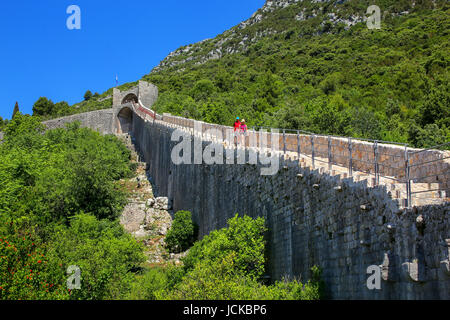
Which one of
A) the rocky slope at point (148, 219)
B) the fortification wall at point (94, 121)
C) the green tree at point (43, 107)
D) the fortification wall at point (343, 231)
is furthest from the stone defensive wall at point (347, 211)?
the green tree at point (43, 107)

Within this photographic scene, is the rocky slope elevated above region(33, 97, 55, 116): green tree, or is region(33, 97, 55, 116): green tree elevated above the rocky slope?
region(33, 97, 55, 116): green tree

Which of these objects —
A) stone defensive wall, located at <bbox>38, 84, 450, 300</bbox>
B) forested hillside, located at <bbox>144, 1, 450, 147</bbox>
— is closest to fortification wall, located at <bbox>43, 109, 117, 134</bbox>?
forested hillside, located at <bbox>144, 1, 450, 147</bbox>

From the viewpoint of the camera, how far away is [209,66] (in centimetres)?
10906

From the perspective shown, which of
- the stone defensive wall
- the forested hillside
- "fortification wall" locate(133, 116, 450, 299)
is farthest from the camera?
the forested hillside

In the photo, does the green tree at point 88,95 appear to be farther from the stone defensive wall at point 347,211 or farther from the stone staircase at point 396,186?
the stone staircase at point 396,186

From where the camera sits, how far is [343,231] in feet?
Result: 35.0

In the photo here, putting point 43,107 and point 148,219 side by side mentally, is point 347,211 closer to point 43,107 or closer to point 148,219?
point 148,219

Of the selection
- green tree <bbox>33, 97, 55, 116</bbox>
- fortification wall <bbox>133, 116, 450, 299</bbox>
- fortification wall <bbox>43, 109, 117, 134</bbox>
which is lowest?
fortification wall <bbox>133, 116, 450, 299</bbox>

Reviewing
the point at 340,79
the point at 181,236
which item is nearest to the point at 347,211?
the point at 181,236

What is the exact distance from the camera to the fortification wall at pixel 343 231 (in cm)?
759

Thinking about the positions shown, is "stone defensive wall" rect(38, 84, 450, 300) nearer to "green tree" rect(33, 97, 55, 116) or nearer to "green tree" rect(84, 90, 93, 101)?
"green tree" rect(33, 97, 55, 116)

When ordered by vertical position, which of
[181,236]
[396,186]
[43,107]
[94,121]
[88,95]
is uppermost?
[88,95]

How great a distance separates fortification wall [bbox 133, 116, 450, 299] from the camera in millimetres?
7594
